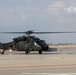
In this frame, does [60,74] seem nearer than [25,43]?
Yes

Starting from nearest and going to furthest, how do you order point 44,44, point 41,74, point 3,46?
point 41,74, point 44,44, point 3,46

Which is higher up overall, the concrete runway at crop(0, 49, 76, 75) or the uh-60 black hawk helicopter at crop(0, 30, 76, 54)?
the uh-60 black hawk helicopter at crop(0, 30, 76, 54)

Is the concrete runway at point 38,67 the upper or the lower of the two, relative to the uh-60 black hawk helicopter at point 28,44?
lower

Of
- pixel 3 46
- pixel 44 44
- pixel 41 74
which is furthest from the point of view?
pixel 3 46

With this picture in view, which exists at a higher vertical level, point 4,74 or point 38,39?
point 38,39

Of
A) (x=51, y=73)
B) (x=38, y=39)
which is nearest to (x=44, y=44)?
(x=38, y=39)

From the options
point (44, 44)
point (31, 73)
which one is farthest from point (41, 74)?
point (44, 44)

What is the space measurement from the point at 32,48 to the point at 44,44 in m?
1.69

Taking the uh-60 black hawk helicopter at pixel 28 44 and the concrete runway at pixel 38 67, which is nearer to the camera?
the concrete runway at pixel 38 67

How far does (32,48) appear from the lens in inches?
1624

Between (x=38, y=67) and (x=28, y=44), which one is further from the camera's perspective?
(x=28, y=44)

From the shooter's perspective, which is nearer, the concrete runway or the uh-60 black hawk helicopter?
the concrete runway

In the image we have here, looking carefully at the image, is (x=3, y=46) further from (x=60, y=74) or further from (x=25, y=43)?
(x=60, y=74)

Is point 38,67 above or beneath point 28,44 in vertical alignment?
beneath
